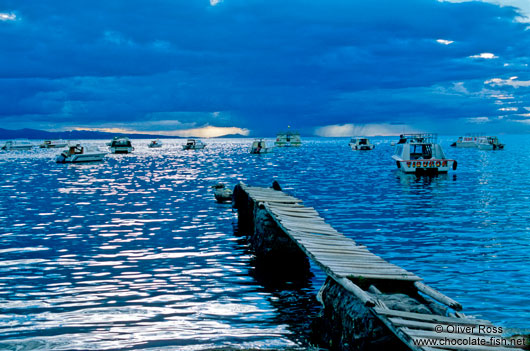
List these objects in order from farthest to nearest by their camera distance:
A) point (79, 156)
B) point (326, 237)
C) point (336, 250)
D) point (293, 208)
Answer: point (79, 156)
point (293, 208)
point (326, 237)
point (336, 250)

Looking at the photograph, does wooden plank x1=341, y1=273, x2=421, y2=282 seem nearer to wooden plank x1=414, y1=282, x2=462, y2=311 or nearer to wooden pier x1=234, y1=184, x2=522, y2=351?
wooden pier x1=234, y1=184, x2=522, y2=351

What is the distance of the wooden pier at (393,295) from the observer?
6.91m

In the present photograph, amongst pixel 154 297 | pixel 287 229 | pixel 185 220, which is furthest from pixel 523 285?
pixel 185 220

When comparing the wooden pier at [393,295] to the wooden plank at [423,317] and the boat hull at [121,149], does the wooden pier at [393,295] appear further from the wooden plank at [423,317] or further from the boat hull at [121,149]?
the boat hull at [121,149]

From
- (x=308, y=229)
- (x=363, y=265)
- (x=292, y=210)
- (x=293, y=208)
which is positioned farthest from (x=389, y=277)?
(x=293, y=208)

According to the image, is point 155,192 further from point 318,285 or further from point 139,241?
point 318,285

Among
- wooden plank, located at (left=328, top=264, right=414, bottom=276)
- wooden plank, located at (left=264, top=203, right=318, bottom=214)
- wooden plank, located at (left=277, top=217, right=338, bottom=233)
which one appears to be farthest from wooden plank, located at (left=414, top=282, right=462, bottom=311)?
wooden plank, located at (left=264, top=203, right=318, bottom=214)

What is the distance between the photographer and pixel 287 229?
15656 millimetres

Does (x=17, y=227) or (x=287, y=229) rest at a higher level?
(x=287, y=229)

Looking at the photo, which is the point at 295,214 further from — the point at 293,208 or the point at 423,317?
the point at 423,317

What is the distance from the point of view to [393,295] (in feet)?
31.0

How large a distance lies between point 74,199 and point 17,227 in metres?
12.1

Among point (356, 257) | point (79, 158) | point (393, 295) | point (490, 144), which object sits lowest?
point (393, 295)

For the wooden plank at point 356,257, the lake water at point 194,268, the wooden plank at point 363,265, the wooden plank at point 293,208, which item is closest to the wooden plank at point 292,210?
the wooden plank at point 293,208
